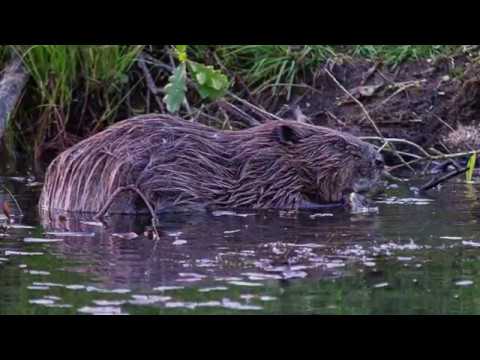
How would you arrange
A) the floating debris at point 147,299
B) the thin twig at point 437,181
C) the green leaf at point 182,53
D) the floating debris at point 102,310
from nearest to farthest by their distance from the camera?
1. the floating debris at point 102,310
2. the floating debris at point 147,299
3. the green leaf at point 182,53
4. the thin twig at point 437,181

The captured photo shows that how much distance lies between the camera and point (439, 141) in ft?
35.3

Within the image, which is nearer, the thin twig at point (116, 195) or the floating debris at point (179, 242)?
the floating debris at point (179, 242)

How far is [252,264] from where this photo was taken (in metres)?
6.22

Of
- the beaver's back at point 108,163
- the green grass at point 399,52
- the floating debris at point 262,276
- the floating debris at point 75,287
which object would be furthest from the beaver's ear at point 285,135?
the floating debris at point 75,287

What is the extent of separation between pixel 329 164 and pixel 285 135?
1.35 feet

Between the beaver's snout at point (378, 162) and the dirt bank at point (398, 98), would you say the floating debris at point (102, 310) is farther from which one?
the dirt bank at point (398, 98)

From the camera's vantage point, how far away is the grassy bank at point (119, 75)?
1055 centimetres

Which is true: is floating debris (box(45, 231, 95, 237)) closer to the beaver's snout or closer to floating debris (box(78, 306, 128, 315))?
floating debris (box(78, 306, 128, 315))

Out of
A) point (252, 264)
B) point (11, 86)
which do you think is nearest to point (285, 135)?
point (11, 86)

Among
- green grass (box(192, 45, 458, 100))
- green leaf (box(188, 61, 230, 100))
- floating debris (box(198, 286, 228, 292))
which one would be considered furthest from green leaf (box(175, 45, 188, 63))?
floating debris (box(198, 286, 228, 292))

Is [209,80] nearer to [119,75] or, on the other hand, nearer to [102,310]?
[119,75]
